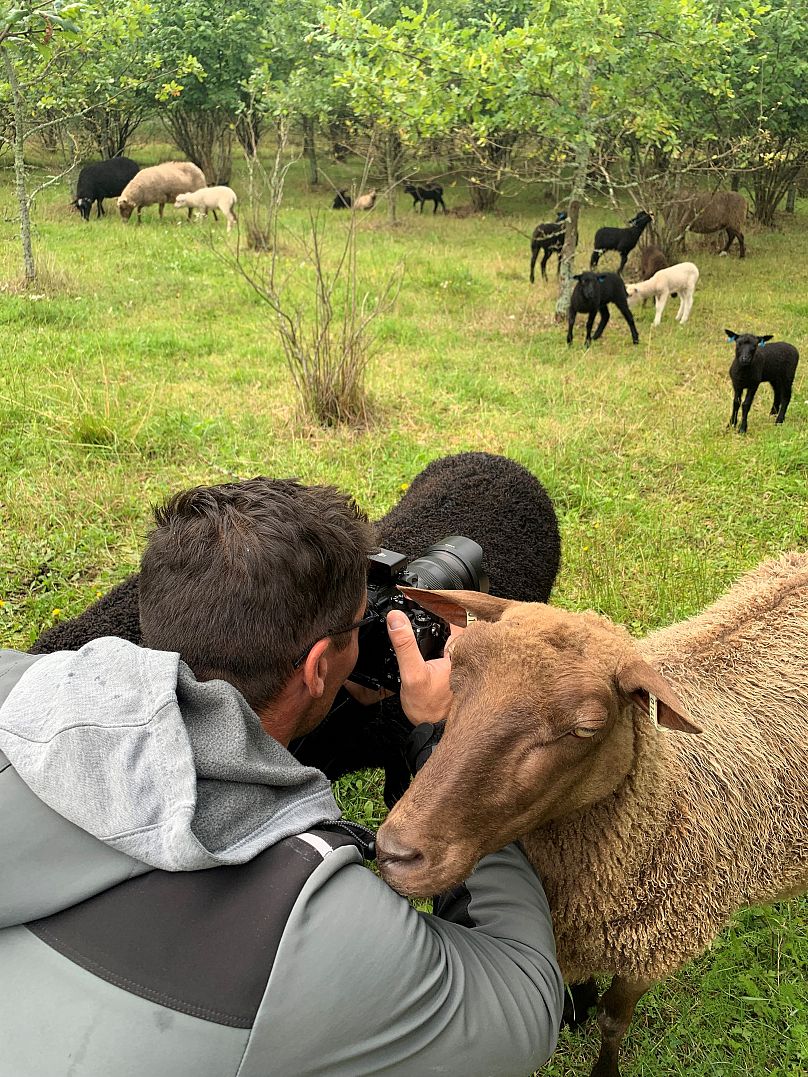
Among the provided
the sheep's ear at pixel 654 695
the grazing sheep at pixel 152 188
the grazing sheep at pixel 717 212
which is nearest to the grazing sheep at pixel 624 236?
the grazing sheep at pixel 717 212

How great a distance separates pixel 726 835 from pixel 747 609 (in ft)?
2.70

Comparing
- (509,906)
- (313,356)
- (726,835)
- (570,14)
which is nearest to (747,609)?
(726,835)

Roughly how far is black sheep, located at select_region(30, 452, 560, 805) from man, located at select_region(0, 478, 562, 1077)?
120 centimetres

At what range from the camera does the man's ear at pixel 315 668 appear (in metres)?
1.51

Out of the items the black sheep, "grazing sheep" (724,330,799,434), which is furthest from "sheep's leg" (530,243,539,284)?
the black sheep

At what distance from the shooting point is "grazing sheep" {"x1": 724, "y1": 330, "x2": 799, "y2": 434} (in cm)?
652

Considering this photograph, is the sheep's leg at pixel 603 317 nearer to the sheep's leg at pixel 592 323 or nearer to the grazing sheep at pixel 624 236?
the sheep's leg at pixel 592 323

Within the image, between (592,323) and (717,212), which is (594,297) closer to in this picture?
(592,323)

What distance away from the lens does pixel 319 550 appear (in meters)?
1.56

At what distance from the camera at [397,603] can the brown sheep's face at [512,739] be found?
0.23 metres

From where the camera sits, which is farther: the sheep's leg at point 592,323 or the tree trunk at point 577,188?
the sheep's leg at point 592,323

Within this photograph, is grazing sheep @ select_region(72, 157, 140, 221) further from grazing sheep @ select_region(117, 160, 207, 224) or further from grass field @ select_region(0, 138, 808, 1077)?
grass field @ select_region(0, 138, 808, 1077)

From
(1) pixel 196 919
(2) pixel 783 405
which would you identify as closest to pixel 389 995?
(1) pixel 196 919

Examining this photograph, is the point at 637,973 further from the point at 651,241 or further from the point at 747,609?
the point at 651,241
